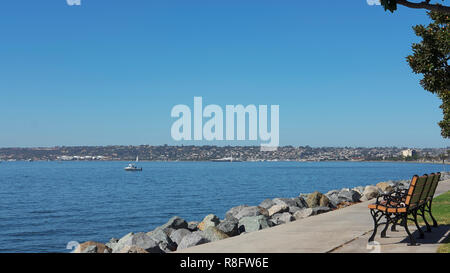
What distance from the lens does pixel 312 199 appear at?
19281 millimetres

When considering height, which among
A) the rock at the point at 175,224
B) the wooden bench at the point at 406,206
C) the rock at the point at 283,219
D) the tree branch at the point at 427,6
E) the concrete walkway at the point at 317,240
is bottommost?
the rock at the point at 175,224

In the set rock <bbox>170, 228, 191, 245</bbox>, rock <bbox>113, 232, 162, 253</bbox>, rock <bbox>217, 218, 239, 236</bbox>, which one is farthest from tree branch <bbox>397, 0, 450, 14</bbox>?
rock <bbox>170, 228, 191, 245</bbox>

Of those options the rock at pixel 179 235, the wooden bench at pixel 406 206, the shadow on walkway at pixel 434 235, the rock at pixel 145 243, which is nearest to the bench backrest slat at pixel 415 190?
the wooden bench at pixel 406 206

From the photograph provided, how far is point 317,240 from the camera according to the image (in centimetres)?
901

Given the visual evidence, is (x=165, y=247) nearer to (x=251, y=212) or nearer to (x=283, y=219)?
(x=283, y=219)

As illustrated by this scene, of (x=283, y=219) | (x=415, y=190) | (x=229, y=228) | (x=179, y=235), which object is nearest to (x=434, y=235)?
(x=415, y=190)

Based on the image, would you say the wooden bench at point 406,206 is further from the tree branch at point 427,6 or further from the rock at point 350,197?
the rock at point 350,197

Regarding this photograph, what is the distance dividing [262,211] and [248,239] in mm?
8644

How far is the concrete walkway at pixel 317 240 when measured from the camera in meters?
8.05

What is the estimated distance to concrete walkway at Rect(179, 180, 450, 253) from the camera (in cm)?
805
